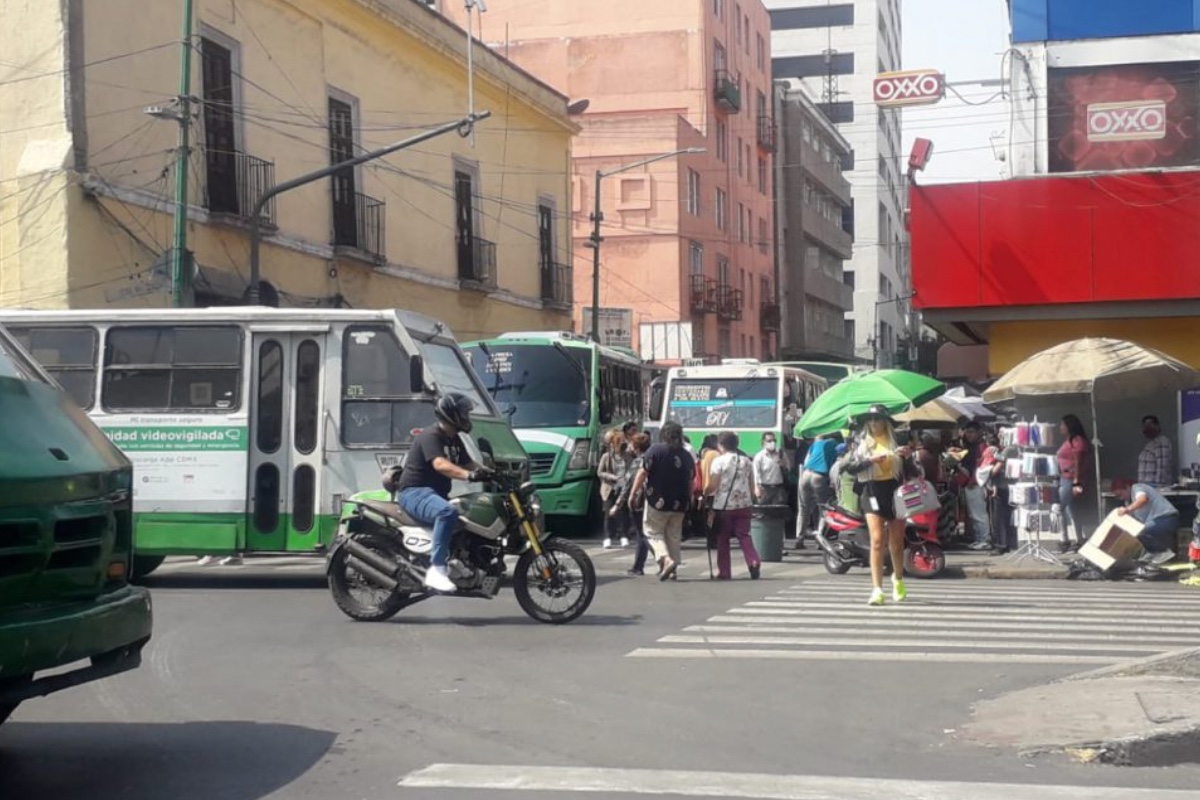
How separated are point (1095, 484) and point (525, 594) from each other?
1066cm

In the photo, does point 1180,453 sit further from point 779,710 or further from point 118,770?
point 118,770

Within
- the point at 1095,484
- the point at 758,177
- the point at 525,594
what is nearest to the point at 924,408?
the point at 1095,484

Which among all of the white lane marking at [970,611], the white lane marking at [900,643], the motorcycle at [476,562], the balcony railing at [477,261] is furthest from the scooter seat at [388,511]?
the balcony railing at [477,261]

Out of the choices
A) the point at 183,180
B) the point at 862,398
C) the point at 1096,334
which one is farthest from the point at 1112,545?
the point at 183,180

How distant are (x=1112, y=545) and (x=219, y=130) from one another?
16.8m

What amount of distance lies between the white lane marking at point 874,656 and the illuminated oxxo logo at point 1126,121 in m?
16.1

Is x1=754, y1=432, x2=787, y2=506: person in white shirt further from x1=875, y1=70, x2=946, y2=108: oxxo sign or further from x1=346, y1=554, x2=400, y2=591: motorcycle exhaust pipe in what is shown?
x1=346, y1=554, x2=400, y2=591: motorcycle exhaust pipe

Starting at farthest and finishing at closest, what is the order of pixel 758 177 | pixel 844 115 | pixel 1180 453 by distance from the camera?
pixel 844 115 → pixel 758 177 → pixel 1180 453

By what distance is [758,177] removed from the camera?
69.2 metres

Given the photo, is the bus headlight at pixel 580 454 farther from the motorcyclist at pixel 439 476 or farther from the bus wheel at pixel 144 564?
the motorcyclist at pixel 439 476

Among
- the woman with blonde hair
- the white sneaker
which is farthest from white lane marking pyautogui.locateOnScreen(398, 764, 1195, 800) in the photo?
the woman with blonde hair

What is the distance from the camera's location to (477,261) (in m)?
37.4

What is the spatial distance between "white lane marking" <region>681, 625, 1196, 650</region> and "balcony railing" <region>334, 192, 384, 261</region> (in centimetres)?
Result: 1985

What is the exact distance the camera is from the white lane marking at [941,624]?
11.9 m
